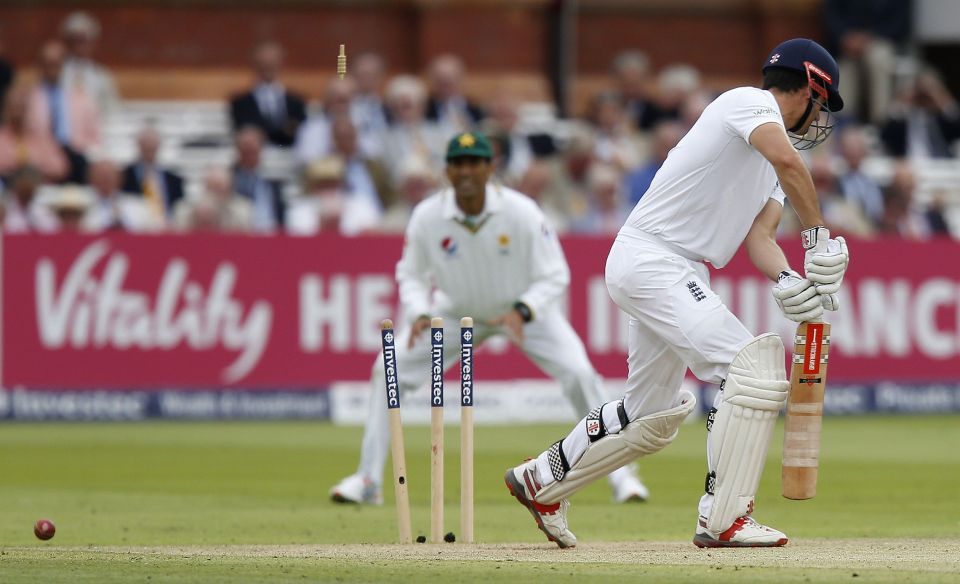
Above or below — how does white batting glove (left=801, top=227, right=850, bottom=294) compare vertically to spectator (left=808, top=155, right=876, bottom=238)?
above

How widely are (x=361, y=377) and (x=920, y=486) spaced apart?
592 cm

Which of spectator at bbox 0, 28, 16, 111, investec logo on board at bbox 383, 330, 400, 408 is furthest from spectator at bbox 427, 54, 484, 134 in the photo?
investec logo on board at bbox 383, 330, 400, 408

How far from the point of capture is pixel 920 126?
20.0m

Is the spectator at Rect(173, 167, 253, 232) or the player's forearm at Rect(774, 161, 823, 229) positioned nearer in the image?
the player's forearm at Rect(774, 161, 823, 229)

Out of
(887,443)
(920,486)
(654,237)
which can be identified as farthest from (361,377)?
(654,237)

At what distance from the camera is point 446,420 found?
1551cm

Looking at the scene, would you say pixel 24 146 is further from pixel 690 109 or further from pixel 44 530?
pixel 44 530

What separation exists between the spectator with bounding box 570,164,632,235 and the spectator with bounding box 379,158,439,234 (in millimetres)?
1494

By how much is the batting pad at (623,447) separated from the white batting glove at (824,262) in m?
0.79

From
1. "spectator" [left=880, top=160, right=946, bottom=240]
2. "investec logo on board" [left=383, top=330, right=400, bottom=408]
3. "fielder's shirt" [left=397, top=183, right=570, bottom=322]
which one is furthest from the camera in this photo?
"spectator" [left=880, top=160, right=946, bottom=240]

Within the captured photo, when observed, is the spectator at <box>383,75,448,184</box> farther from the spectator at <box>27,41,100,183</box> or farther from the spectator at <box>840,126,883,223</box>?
the spectator at <box>840,126,883,223</box>

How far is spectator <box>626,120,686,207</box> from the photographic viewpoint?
16.8m

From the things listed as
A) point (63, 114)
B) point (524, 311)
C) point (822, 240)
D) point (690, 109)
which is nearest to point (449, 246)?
point (524, 311)

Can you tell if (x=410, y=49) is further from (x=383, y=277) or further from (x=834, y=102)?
(x=834, y=102)
